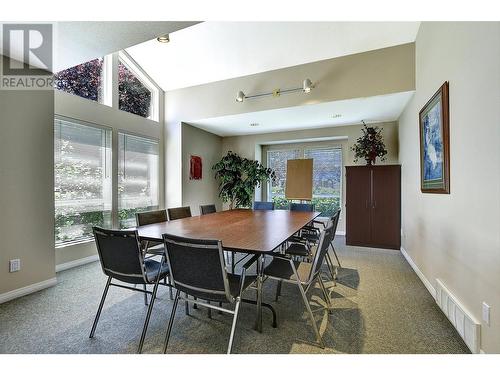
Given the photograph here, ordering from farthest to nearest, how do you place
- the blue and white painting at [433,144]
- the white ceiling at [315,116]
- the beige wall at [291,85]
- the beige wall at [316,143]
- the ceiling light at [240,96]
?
the beige wall at [316,143] → the ceiling light at [240,96] → the white ceiling at [315,116] → the beige wall at [291,85] → the blue and white painting at [433,144]

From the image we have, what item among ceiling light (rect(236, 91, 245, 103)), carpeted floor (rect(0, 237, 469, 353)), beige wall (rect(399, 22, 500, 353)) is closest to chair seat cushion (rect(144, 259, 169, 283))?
carpeted floor (rect(0, 237, 469, 353))

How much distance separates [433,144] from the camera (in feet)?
7.92

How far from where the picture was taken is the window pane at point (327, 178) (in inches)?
218

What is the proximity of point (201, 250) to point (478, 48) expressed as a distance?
222 centimetres

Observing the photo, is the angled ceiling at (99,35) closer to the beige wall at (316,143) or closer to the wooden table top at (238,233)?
the wooden table top at (238,233)

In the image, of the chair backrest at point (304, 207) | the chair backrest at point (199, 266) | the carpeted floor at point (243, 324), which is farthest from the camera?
the chair backrest at point (304, 207)

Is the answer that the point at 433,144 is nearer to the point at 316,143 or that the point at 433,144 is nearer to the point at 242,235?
the point at 242,235

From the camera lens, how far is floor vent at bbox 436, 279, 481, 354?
5.12 feet

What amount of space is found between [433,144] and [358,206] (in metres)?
2.13

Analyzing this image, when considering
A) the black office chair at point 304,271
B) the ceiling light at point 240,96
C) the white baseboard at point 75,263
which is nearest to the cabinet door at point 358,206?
the ceiling light at point 240,96

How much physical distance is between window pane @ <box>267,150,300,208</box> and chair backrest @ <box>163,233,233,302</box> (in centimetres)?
476

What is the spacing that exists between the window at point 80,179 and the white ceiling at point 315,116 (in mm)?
1847
